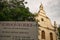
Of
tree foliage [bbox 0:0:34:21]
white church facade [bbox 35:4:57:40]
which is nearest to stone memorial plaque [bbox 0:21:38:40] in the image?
tree foliage [bbox 0:0:34:21]

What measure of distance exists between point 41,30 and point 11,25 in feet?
54.5

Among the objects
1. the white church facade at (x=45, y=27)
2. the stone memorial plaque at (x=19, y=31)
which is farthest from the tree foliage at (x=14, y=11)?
the white church facade at (x=45, y=27)

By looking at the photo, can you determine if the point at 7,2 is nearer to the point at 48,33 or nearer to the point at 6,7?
the point at 6,7

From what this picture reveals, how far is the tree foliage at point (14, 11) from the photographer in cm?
1583

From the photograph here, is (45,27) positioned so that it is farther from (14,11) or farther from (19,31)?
(19,31)

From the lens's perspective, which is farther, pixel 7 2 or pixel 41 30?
pixel 41 30

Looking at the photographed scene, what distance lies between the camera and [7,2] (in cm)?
1692

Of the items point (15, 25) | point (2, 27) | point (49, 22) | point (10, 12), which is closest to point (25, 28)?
point (15, 25)

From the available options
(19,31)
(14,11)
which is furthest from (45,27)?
(19,31)

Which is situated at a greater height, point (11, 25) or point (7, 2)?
point (7, 2)

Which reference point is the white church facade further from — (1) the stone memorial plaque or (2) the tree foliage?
(1) the stone memorial plaque

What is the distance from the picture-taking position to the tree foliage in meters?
15.8

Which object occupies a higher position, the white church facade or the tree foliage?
the tree foliage

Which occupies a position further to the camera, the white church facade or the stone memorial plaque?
the white church facade
